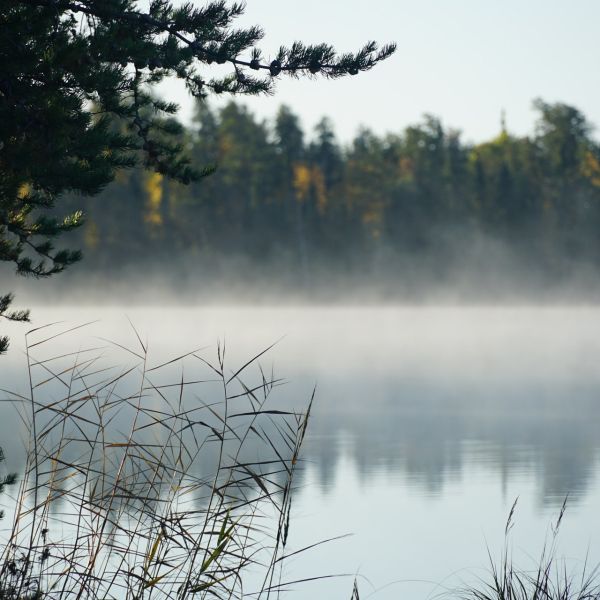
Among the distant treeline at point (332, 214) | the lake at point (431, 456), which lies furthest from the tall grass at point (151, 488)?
the distant treeline at point (332, 214)

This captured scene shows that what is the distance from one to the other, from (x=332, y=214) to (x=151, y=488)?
4807 cm

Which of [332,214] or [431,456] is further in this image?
[332,214]

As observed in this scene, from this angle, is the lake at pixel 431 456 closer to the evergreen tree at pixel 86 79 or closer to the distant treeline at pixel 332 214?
the evergreen tree at pixel 86 79

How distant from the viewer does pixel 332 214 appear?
5169cm

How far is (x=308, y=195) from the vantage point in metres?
51.4

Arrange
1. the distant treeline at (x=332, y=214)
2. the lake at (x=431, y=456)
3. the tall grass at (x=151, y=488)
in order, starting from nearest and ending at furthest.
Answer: the tall grass at (x=151, y=488) → the lake at (x=431, y=456) → the distant treeline at (x=332, y=214)

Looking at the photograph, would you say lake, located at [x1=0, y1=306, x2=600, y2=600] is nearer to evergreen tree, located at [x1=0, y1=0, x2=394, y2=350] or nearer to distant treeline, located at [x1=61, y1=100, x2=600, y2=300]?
evergreen tree, located at [x1=0, y1=0, x2=394, y2=350]

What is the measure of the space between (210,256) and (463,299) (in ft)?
36.4

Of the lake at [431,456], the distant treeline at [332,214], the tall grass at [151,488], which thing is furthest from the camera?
the distant treeline at [332,214]

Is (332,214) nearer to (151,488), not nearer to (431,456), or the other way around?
(431,456)

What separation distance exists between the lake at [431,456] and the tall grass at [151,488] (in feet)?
1.04

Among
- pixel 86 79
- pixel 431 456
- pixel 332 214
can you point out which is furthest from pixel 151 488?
pixel 332 214

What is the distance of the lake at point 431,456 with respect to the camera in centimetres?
562

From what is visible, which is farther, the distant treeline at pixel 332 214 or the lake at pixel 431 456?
the distant treeline at pixel 332 214
